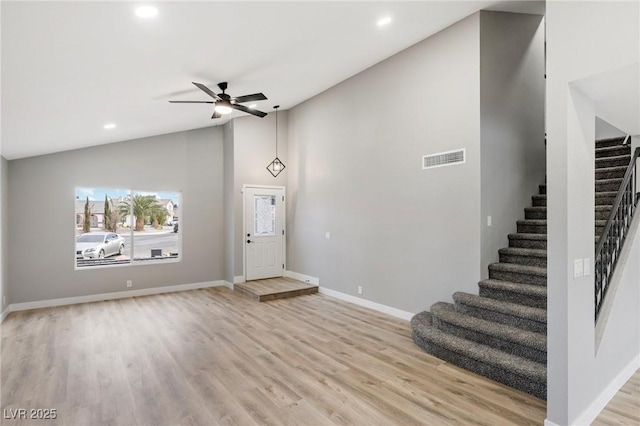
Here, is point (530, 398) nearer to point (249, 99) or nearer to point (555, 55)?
point (555, 55)

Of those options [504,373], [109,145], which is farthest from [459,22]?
[109,145]

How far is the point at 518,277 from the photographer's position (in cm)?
396

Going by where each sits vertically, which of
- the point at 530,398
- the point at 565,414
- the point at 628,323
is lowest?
the point at 530,398

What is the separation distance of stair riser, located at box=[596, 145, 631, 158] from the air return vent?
2.61 m

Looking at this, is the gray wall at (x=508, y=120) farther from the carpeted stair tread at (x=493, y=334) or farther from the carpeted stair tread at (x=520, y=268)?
the carpeted stair tread at (x=493, y=334)

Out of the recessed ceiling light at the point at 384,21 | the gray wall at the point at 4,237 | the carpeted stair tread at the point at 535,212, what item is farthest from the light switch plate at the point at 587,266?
the gray wall at the point at 4,237

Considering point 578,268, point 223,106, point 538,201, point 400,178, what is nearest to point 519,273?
point 538,201

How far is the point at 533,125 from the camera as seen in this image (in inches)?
194

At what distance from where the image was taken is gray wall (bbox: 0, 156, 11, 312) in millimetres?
5131

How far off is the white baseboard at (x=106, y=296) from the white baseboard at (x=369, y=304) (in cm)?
271

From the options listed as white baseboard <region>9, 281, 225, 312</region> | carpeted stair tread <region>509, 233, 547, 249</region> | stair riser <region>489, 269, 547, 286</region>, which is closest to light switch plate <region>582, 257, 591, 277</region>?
stair riser <region>489, 269, 547, 286</region>

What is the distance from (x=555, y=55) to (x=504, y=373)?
2.70m

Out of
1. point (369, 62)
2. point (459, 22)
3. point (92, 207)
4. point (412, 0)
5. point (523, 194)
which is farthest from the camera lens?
point (92, 207)

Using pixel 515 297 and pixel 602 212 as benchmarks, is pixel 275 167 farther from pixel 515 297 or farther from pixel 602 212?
pixel 602 212
